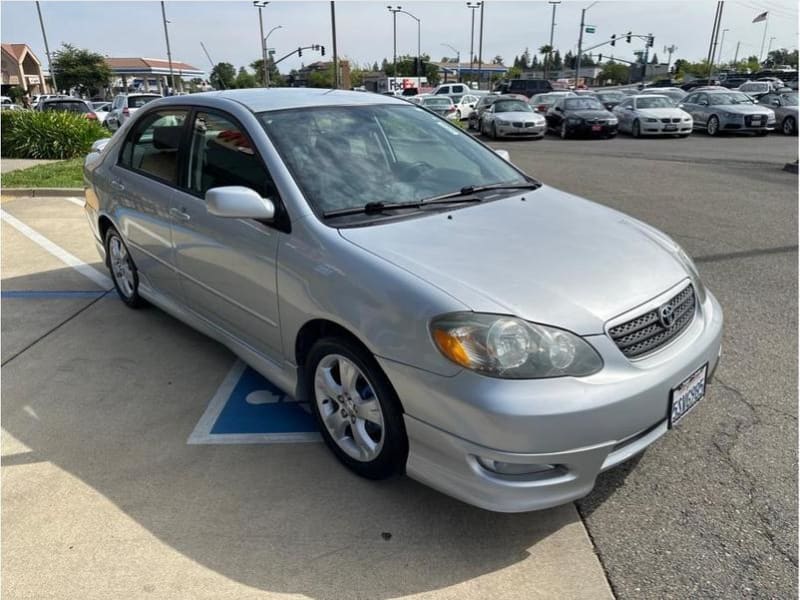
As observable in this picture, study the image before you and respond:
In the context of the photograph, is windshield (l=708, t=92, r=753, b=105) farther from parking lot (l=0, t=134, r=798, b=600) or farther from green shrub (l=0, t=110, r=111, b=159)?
parking lot (l=0, t=134, r=798, b=600)

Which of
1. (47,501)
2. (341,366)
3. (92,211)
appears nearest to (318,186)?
(341,366)

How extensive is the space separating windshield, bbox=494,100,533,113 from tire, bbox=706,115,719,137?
591 centimetres

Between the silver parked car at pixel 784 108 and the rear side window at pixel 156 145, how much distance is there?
22.3 m

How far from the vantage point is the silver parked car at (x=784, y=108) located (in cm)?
2086

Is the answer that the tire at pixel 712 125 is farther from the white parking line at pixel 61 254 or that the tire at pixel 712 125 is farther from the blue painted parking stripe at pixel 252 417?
the blue painted parking stripe at pixel 252 417

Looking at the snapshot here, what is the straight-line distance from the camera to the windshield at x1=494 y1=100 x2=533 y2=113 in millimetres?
20656

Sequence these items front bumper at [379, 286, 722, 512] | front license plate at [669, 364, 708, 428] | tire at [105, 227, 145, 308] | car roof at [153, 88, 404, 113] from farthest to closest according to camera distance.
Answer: tire at [105, 227, 145, 308], car roof at [153, 88, 404, 113], front license plate at [669, 364, 708, 428], front bumper at [379, 286, 722, 512]

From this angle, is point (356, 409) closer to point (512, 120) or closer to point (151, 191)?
point (151, 191)

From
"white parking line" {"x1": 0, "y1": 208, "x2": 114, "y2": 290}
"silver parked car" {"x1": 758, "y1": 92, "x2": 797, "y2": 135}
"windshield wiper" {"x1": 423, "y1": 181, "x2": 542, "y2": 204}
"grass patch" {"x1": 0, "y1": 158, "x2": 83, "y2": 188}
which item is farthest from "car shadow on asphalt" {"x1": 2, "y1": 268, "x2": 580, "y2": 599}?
"silver parked car" {"x1": 758, "y1": 92, "x2": 797, "y2": 135}

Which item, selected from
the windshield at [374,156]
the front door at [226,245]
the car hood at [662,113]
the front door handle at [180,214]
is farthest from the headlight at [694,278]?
the car hood at [662,113]

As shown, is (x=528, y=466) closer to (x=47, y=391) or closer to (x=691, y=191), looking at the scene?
(x=47, y=391)

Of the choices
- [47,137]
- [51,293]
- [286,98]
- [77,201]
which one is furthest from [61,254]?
[47,137]

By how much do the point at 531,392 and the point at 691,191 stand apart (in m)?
8.95

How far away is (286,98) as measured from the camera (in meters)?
3.68
